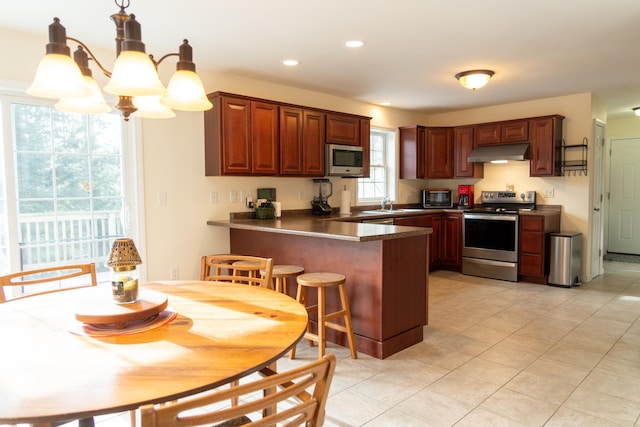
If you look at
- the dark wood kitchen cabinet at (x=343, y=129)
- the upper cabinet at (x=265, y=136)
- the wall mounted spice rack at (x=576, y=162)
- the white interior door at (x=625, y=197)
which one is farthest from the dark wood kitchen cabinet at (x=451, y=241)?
the white interior door at (x=625, y=197)

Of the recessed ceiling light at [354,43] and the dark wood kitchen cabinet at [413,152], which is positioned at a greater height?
the recessed ceiling light at [354,43]

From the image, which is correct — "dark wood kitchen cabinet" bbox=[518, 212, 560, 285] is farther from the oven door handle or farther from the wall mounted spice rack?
the wall mounted spice rack

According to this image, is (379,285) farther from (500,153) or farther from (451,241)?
(500,153)

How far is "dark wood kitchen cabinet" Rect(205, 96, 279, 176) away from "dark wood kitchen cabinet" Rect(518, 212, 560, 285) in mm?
3266

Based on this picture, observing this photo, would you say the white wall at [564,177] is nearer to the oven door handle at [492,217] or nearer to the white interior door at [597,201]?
the white interior door at [597,201]

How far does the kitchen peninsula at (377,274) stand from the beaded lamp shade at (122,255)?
5.05 feet

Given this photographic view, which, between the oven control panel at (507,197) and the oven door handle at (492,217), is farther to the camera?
the oven control panel at (507,197)

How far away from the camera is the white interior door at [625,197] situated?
23.3 ft

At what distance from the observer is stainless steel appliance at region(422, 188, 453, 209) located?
21.1ft

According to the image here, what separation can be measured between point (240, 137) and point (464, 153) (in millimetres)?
3662

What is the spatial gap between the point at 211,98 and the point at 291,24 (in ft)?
4.24

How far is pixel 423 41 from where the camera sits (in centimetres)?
335

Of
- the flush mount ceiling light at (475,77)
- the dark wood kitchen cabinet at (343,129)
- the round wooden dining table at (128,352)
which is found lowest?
the round wooden dining table at (128,352)

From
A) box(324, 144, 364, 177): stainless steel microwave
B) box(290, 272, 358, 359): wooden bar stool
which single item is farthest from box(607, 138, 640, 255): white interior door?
box(290, 272, 358, 359): wooden bar stool
